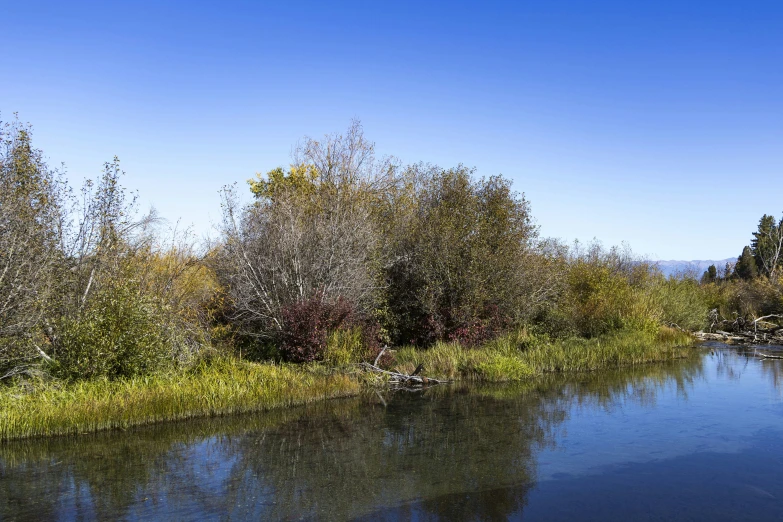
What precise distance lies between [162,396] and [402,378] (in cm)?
798

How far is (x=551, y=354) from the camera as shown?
22.4 metres

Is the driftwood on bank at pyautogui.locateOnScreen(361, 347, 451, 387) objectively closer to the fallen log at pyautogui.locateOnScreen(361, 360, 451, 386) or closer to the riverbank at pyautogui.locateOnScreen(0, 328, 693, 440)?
the fallen log at pyautogui.locateOnScreen(361, 360, 451, 386)

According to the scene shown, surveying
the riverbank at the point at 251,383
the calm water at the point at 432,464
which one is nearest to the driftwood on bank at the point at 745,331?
the riverbank at the point at 251,383

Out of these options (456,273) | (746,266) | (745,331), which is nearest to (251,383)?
(456,273)

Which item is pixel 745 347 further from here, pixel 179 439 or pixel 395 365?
pixel 179 439

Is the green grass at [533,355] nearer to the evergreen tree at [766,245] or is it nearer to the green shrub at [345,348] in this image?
the green shrub at [345,348]

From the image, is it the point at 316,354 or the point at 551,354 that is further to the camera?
the point at 551,354

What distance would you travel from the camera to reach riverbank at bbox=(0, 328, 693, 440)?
1282cm

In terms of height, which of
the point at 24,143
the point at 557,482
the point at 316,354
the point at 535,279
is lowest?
the point at 557,482

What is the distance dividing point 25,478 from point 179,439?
3243 mm

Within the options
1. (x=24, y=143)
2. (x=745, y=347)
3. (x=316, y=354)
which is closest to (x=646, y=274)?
(x=745, y=347)

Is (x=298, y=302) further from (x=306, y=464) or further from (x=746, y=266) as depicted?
(x=746, y=266)

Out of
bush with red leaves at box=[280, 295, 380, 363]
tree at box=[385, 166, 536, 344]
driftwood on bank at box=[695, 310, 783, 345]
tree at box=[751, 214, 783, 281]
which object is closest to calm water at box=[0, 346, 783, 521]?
bush with red leaves at box=[280, 295, 380, 363]

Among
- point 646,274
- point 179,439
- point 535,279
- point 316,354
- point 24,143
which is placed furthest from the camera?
point 646,274
